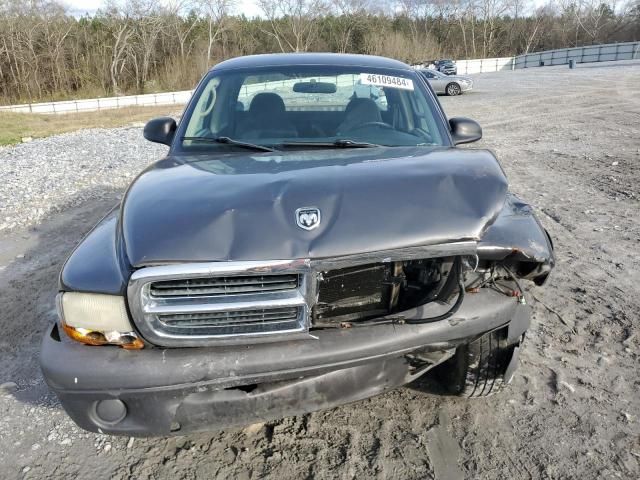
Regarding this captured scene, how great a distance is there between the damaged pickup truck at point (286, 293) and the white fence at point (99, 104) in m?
32.3

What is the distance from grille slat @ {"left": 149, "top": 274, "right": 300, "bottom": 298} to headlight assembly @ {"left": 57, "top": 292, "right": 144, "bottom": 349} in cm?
16

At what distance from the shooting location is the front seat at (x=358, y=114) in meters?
3.34

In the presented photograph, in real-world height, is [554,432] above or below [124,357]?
below

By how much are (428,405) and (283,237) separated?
1.30m

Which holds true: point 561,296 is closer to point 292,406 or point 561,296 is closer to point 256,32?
point 292,406

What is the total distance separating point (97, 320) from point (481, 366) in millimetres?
1702

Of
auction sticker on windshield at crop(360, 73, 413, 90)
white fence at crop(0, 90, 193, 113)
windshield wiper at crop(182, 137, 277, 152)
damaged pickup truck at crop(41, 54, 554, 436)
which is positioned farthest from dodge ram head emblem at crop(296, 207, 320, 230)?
white fence at crop(0, 90, 193, 113)

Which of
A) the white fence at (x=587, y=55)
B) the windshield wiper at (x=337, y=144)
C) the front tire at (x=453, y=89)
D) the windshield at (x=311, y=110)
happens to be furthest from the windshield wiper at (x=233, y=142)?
the white fence at (x=587, y=55)

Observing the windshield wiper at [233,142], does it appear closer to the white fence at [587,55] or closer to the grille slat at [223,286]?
the grille slat at [223,286]

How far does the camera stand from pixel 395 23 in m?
64.7

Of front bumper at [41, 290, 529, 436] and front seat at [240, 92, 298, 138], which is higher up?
front seat at [240, 92, 298, 138]

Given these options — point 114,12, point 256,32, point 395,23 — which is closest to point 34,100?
point 114,12

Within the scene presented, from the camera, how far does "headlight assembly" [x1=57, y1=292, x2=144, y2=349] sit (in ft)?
6.68

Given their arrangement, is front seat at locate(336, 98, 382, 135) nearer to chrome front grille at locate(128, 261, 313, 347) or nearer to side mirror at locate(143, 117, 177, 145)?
side mirror at locate(143, 117, 177, 145)
